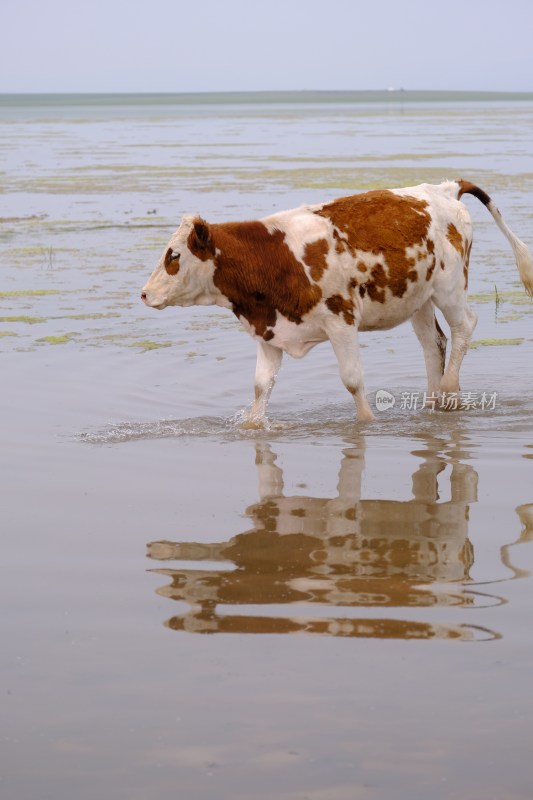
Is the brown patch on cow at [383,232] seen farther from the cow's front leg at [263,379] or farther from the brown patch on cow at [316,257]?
the cow's front leg at [263,379]

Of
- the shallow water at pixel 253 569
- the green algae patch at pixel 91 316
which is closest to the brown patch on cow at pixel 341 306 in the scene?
the shallow water at pixel 253 569

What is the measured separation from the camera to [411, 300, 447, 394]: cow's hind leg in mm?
9070

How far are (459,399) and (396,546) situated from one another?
3.52m

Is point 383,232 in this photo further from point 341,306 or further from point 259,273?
point 259,273

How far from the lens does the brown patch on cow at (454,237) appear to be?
8.65 m

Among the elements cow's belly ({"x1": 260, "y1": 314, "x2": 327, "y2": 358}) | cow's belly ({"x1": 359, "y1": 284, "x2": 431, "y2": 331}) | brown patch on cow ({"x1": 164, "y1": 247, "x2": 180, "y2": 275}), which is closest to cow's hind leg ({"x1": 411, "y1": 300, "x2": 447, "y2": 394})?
cow's belly ({"x1": 359, "y1": 284, "x2": 431, "y2": 331})

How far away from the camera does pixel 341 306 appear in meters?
8.03

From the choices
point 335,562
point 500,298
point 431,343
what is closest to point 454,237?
point 431,343

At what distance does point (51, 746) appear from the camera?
371 centimetres

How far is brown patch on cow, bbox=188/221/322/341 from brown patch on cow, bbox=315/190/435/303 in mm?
383

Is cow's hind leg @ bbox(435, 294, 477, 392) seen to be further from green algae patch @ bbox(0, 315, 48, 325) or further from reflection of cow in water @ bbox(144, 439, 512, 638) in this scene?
green algae patch @ bbox(0, 315, 48, 325)

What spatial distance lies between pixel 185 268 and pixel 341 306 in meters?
0.98

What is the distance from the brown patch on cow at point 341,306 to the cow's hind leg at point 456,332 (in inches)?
36.7

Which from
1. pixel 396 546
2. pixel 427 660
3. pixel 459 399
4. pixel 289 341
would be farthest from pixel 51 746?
pixel 459 399
